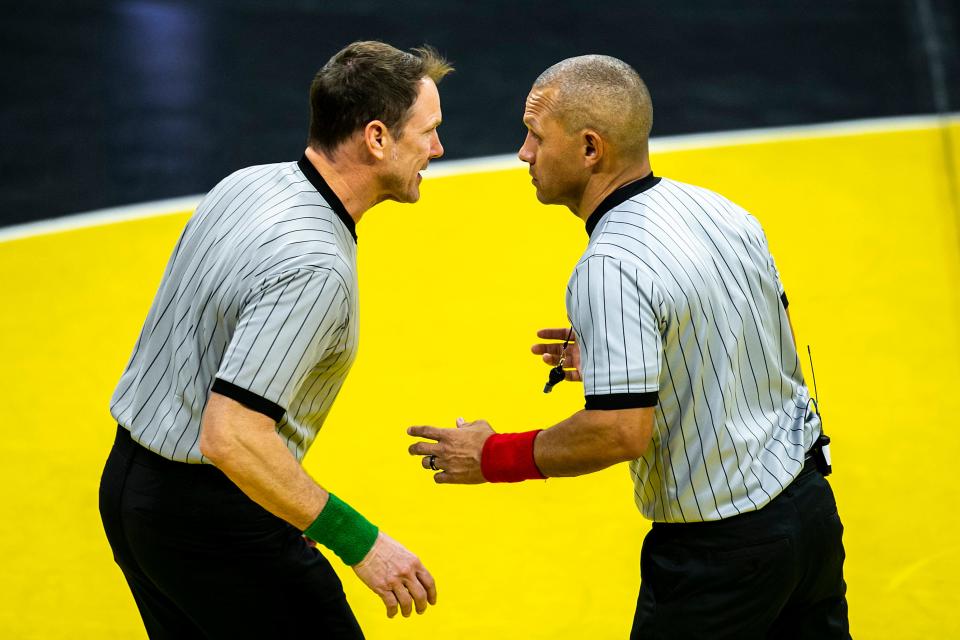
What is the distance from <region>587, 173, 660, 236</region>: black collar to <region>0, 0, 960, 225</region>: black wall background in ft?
16.4

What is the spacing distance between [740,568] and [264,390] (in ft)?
4.17

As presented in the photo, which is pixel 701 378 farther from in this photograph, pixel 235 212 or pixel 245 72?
pixel 245 72

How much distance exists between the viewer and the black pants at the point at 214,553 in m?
3.04

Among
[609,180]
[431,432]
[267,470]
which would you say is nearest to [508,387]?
[431,432]

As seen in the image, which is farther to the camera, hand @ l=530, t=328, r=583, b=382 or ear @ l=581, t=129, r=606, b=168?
hand @ l=530, t=328, r=583, b=382

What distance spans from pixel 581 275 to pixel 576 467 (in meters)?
0.47

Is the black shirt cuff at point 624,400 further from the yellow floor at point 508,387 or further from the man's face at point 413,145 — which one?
the yellow floor at point 508,387

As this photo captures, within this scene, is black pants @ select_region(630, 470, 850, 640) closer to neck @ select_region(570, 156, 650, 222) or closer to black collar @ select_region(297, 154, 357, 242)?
neck @ select_region(570, 156, 650, 222)

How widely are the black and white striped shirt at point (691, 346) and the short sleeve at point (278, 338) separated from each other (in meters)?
0.62

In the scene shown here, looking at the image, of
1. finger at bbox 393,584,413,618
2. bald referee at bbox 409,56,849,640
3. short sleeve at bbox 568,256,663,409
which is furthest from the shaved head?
finger at bbox 393,584,413,618

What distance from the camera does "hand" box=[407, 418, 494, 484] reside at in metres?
3.11

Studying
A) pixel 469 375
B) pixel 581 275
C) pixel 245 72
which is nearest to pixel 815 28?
pixel 245 72

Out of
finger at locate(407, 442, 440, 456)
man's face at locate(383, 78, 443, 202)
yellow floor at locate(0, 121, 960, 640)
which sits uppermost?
man's face at locate(383, 78, 443, 202)

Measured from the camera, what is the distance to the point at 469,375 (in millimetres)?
5871
